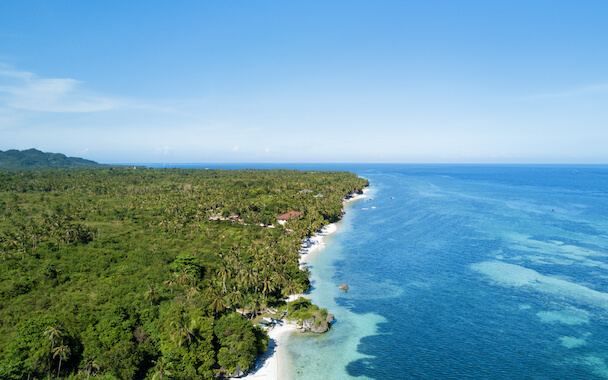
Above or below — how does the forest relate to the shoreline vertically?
above

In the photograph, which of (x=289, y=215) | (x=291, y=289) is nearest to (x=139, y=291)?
A: (x=291, y=289)

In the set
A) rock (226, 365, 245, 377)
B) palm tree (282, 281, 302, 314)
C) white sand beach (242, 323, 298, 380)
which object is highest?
palm tree (282, 281, 302, 314)

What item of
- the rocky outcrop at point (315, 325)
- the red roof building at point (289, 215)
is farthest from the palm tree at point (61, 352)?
the red roof building at point (289, 215)

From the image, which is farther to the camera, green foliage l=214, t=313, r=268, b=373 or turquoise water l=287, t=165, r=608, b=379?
turquoise water l=287, t=165, r=608, b=379

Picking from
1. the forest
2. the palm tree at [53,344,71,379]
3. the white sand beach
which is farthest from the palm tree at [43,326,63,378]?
the white sand beach

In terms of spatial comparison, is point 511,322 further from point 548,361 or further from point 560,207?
point 560,207

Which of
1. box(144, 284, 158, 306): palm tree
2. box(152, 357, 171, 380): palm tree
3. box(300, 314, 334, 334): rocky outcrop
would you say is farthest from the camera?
box(144, 284, 158, 306): palm tree

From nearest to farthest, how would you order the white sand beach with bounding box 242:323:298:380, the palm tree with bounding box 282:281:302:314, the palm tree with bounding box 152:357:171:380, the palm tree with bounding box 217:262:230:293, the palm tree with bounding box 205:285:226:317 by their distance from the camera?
the palm tree with bounding box 152:357:171:380, the white sand beach with bounding box 242:323:298:380, the palm tree with bounding box 205:285:226:317, the palm tree with bounding box 217:262:230:293, the palm tree with bounding box 282:281:302:314

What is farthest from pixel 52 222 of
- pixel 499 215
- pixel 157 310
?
pixel 499 215

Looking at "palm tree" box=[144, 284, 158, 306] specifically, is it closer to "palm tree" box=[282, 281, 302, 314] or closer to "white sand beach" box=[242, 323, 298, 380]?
"white sand beach" box=[242, 323, 298, 380]
